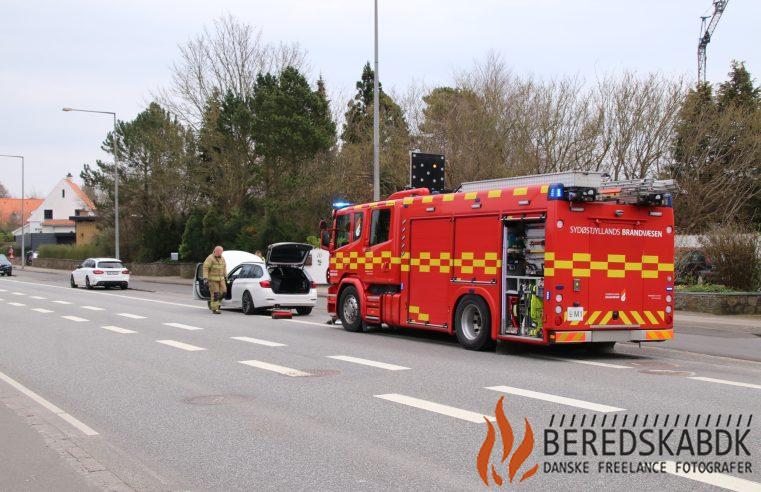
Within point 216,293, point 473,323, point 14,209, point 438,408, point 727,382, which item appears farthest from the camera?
point 14,209

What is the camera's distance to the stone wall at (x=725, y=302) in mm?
20469

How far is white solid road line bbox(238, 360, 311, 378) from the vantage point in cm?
1091

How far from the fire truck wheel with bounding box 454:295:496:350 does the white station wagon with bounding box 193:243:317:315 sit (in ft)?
24.9

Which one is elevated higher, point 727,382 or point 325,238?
point 325,238

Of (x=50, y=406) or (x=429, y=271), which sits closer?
(x=50, y=406)

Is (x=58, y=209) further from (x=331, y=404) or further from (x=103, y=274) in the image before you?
(x=331, y=404)

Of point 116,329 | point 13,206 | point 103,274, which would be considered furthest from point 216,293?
point 13,206

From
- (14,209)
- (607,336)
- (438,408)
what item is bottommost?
(438,408)

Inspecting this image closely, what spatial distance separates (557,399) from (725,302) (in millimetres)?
13678

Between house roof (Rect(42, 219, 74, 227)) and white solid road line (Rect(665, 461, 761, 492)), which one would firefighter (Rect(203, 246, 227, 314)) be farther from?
house roof (Rect(42, 219, 74, 227))

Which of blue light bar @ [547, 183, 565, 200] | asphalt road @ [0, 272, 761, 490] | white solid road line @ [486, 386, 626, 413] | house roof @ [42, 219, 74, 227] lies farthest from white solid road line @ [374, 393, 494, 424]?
house roof @ [42, 219, 74, 227]

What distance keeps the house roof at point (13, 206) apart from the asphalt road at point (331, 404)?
112m

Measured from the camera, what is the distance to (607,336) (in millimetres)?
12289

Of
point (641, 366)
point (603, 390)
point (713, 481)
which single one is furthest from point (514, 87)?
point (713, 481)
